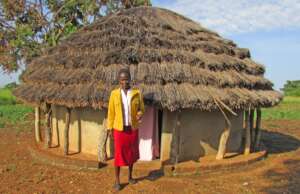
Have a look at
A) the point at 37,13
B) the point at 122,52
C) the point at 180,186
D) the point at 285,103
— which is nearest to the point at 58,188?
the point at 180,186

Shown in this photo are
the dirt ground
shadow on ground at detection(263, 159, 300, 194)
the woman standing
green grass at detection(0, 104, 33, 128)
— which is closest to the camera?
the woman standing

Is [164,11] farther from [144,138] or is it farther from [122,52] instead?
[144,138]

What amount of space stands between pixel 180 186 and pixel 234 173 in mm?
1859

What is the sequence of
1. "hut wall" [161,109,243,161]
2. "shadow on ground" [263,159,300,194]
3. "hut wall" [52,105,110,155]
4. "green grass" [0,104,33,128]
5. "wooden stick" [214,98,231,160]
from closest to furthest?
"shadow on ground" [263,159,300,194] < "hut wall" [161,109,243,161] < "wooden stick" [214,98,231,160] < "hut wall" [52,105,110,155] < "green grass" [0,104,33,128]

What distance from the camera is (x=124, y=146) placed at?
266 inches

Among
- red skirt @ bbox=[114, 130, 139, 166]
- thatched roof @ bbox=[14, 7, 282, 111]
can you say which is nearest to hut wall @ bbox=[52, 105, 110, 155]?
thatched roof @ bbox=[14, 7, 282, 111]

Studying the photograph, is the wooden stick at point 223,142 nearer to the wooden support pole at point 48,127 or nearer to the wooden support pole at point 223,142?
the wooden support pole at point 223,142

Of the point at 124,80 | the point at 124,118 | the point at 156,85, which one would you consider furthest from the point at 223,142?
the point at 124,80

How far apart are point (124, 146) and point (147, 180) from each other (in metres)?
1.20

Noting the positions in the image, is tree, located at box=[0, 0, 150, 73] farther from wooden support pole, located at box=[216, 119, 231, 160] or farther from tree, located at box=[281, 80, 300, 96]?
tree, located at box=[281, 80, 300, 96]

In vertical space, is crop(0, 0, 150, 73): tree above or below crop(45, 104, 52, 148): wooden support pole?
above

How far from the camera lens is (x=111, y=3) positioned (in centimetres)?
2092

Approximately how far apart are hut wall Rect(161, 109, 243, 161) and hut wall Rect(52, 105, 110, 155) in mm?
1693

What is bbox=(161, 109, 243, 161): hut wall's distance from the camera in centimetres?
854
